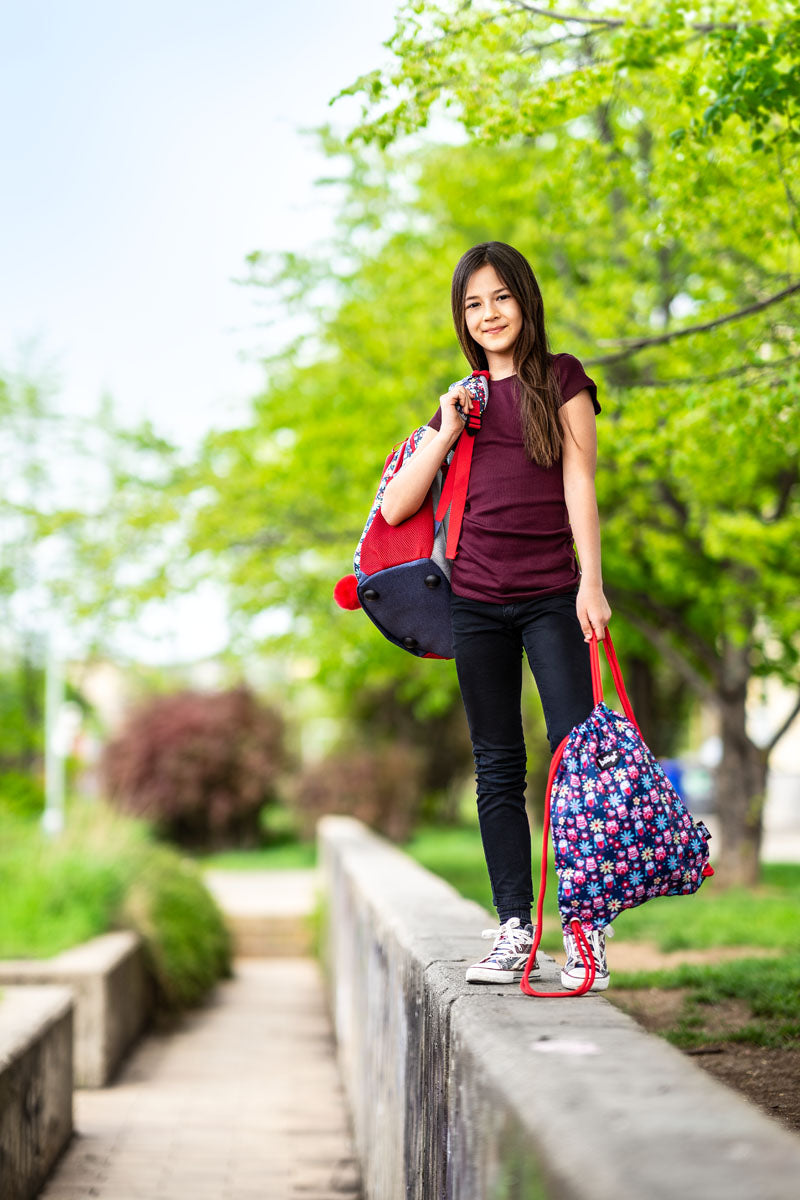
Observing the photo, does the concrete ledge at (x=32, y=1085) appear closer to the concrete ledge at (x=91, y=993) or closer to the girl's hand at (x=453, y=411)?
the concrete ledge at (x=91, y=993)

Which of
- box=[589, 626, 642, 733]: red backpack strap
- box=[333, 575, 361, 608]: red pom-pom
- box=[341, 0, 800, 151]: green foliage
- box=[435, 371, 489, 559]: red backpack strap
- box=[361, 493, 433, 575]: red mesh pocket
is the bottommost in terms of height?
box=[589, 626, 642, 733]: red backpack strap

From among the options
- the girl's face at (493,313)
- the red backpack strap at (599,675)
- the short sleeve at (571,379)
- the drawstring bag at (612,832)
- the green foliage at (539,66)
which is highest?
the green foliage at (539,66)

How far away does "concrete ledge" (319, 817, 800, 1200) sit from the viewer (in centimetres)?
149

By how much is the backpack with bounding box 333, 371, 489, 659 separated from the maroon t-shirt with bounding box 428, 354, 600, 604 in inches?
1.3

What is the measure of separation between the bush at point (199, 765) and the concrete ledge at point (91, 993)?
12293mm

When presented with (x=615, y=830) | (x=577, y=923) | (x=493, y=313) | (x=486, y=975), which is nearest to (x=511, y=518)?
(x=493, y=313)

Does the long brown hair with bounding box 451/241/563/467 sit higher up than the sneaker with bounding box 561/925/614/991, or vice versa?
the long brown hair with bounding box 451/241/563/467

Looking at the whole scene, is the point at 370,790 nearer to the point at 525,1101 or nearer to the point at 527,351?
the point at 527,351

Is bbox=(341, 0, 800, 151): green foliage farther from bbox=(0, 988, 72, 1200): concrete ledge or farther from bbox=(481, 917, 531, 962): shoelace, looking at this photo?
bbox=(0, 988, 72, 1200): concrete ledge

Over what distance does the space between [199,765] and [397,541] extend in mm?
16784

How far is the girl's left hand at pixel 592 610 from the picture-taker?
122 inches

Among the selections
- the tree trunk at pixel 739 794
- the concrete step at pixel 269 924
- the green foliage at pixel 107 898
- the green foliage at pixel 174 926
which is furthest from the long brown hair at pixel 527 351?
the concrete step at pixel 269 924

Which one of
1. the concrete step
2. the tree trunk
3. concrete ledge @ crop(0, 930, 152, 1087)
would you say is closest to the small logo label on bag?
concrete ledge @ crop(0, 930, 152, 1087)

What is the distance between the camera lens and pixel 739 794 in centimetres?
1155
